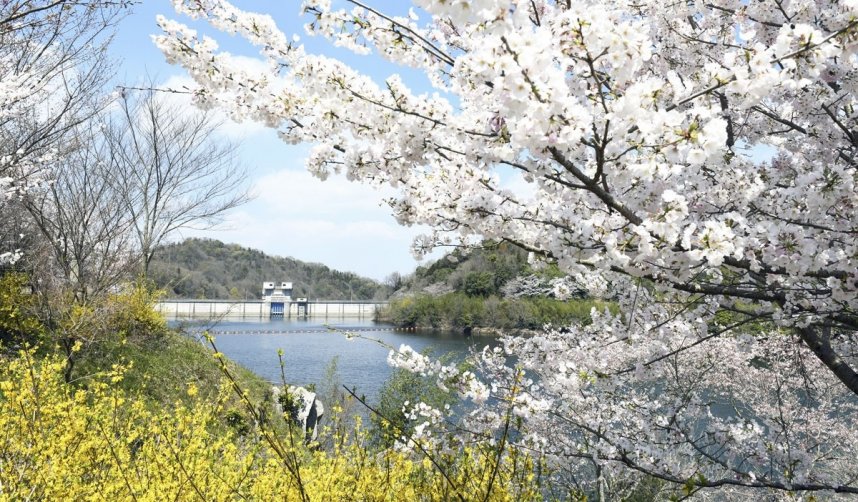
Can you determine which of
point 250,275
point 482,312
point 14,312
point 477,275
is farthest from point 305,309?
point 14,312

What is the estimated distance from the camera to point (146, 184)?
49.3 ft

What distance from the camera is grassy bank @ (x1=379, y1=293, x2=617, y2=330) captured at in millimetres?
48656

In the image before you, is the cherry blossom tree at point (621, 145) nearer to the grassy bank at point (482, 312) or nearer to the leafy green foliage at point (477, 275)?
the grassy bank at point (482, 312)

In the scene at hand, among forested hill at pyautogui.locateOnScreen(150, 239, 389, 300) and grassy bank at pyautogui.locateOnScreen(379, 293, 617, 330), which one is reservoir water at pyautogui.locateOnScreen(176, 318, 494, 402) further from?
forested hill at pyautogui.locateOnScreen(150, 239, 389, 300)

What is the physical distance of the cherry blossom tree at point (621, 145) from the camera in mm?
1687

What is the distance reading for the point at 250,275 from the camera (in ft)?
362

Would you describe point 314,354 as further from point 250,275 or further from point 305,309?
point 250,275

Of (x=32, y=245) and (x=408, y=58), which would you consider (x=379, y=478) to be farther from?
(x=32, y=245)

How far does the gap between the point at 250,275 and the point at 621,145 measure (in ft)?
375

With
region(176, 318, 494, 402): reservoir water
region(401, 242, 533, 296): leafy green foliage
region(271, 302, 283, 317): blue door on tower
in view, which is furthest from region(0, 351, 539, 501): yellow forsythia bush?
region(271, 302, 283, 317): blue door on tower

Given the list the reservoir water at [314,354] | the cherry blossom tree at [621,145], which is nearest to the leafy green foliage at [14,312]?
the reservoir water at [314,354]

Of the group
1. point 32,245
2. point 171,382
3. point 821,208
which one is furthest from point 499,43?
point 32,245

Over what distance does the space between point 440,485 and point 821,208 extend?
2101mm

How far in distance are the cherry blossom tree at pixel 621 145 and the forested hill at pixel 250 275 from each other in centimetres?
9086
